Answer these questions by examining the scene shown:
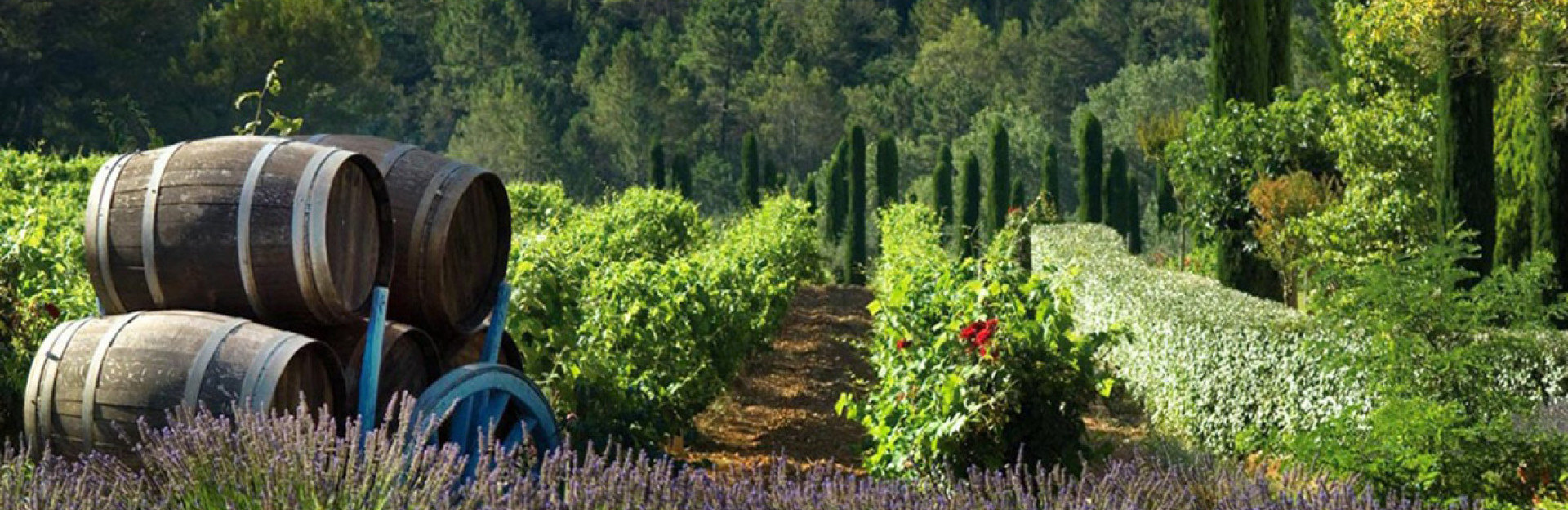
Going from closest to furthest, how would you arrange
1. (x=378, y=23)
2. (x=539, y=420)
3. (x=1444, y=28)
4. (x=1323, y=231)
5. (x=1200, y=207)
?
(x=539, y=420)
(x=1444, y=28)
(x=1323, y=231)
(x=1200, y=207)
(x=378, y=23)

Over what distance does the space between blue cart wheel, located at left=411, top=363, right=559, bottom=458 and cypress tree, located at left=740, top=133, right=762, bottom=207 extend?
3660cm

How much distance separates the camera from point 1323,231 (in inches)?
640

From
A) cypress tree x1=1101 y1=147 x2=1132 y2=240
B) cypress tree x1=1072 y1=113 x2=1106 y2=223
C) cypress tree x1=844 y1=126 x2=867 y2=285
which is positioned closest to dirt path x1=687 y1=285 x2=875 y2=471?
cypress tree x1=844 y1=126 x2=867 y2=285

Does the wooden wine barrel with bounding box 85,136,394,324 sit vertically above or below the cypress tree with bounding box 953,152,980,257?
below

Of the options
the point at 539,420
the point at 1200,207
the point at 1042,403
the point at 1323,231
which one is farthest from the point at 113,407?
the point at 1200,207

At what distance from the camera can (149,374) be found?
5.31m

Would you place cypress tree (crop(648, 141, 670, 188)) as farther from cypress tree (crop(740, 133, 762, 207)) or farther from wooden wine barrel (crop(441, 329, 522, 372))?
wooden wine barrel (crop(441, 329, 522, 372))

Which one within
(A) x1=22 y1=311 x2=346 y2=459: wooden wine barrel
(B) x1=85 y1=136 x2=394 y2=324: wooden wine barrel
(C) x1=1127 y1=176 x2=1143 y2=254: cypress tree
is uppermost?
(C) x1=1127 y1=176 x2=1143 y2=254: cypress tree

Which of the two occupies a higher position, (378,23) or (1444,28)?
(378,23)

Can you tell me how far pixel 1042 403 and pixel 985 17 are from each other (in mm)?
56705

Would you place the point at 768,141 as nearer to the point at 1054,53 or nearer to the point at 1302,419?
the point at 1054,53

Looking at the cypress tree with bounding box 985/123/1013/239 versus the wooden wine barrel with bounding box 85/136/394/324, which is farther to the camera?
the cypress tree with bounding box 985/123/1013/239

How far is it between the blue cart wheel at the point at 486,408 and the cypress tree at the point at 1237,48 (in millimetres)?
12416

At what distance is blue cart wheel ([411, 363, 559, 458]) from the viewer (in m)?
5.95
